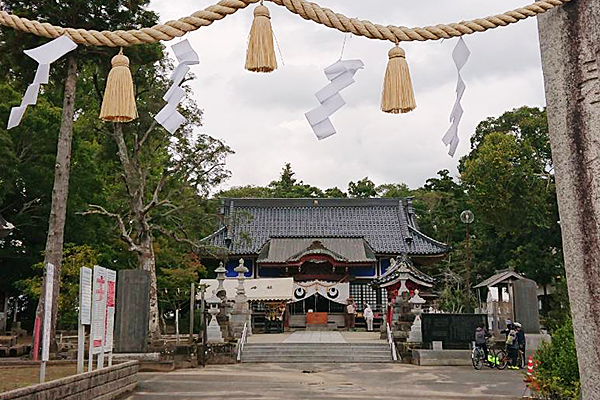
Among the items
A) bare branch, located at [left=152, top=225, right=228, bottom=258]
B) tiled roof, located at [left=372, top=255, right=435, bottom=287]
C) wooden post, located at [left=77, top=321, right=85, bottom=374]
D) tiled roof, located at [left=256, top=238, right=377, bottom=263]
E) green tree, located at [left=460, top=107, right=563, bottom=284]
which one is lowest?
wooden post, located at [left=77, top=321, right=85, bottom=374]

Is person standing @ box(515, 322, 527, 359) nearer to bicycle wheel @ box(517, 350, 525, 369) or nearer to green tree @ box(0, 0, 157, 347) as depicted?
bicycle wheel @ box(517, 350, 525, 369)

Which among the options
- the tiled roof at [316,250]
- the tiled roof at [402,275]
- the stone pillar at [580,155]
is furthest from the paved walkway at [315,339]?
the stone pillar at [580,155]

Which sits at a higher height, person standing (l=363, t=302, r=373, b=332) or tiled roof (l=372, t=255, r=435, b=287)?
tiled roof (l=372, t=255, r=435, b=287)

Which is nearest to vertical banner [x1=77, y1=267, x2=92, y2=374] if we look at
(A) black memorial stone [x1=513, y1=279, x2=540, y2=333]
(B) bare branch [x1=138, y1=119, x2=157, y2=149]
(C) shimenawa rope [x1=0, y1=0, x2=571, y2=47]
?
(C) shimenawa rope [x1=0, y1=0, x2=571, y2=47]

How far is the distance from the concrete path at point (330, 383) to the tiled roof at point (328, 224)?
46.0 feet

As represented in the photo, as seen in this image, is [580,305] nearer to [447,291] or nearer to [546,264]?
[447,291]

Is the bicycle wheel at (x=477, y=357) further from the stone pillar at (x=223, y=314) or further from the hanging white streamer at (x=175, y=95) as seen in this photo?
the hanging white streamer at (x=175, y=95)

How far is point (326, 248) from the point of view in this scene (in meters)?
→ 25.3

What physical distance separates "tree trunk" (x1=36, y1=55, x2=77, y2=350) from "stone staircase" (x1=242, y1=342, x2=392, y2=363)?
5.46 metres

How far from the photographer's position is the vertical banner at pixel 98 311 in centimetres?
723

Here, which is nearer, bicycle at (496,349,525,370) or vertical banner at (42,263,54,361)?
vertical banner at (42,263,54,361)

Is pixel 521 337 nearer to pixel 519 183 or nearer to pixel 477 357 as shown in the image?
pixel 477 357

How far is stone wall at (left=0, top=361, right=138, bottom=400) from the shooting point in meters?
4.99

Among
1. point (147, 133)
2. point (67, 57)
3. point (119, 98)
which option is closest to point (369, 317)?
point (147, 133)
